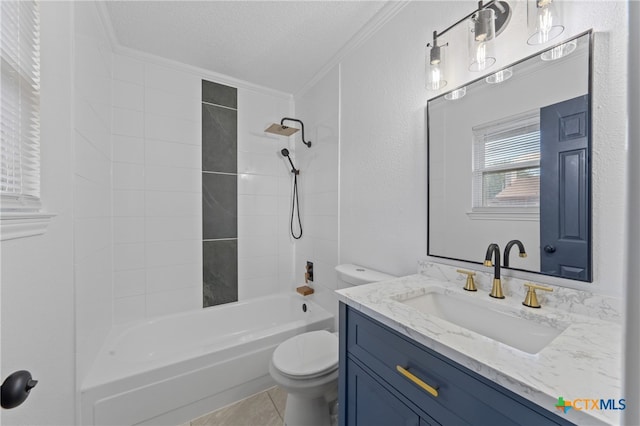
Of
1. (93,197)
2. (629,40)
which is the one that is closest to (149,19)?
(93,197)

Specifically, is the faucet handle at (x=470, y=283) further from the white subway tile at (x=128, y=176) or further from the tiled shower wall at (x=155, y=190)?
the white subway tile at (x=128, y=176)

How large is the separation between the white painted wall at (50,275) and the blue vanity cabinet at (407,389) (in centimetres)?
99

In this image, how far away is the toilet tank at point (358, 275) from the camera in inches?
60.7

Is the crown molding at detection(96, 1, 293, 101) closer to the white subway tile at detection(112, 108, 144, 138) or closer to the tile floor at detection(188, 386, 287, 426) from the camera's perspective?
the white subway tile at detection(112, 108, 144, 138)

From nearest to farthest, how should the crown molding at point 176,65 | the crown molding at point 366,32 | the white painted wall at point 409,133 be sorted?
the white painted wall at point 409,133 → the crown molding at point 366,32 → the crown molding at point 176,65

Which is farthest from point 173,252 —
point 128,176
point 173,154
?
point 173,154

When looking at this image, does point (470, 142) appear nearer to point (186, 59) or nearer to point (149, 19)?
point (149, 19)

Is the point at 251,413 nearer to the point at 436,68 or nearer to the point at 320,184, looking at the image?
the point at 320,184

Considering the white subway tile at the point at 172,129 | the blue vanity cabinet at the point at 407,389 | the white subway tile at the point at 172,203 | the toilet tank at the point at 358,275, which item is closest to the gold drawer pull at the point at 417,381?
the blue vanity cabinet at the point at 407,389

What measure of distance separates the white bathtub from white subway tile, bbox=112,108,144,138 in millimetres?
1498

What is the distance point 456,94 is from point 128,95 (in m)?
2.31

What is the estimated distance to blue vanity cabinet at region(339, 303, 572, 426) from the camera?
23.0 inches

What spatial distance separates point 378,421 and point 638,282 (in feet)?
3.24

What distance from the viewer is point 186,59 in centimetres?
207
